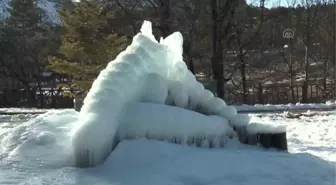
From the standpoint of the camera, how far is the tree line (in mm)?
23188

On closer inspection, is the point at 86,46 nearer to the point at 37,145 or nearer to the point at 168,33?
the point at 168,33

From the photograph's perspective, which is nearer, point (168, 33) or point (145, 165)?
point (145, 165)

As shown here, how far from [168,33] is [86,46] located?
4137mm

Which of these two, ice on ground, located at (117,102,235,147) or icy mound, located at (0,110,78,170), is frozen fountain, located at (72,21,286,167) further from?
icy mound, located at (0,110,78,170)

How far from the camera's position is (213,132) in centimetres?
677

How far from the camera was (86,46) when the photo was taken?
22828mm

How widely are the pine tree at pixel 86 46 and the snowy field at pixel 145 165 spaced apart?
16.1m

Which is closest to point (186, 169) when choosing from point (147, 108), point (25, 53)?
point (147, 108)

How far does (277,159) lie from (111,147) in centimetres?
174

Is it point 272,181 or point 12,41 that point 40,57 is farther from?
point 272,181

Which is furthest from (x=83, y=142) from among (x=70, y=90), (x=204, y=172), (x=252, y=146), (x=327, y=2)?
(x=327, y=2)

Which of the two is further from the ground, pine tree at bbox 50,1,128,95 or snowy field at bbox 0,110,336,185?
pine tree at bbox 50,1,128,95

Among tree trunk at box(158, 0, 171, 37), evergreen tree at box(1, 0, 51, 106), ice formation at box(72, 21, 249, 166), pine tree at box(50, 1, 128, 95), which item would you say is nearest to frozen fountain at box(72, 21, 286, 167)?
ice formation at box(72, 21, 249, 166)

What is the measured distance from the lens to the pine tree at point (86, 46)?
2242 centimetres
